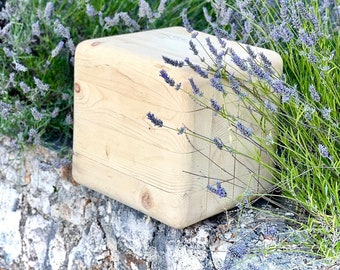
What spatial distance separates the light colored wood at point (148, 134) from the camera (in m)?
2.07

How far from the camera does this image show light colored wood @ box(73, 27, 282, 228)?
207 centimetres

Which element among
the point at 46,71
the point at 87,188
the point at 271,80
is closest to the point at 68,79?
the point at 46,71

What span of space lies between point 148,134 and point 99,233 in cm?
58

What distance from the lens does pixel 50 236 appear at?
2738 millimetres

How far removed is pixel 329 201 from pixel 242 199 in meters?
0.32

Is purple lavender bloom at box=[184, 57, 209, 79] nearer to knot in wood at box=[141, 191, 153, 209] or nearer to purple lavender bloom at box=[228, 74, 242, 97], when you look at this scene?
purple lavender bloom at box=[228, 74, 242, 97]

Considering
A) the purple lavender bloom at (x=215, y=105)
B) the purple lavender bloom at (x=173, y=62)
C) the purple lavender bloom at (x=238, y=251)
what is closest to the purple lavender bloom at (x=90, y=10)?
the purple lavender bloom at (x=173, y=62)

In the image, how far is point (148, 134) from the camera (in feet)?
7.02

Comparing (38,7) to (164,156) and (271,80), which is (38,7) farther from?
(271,80)

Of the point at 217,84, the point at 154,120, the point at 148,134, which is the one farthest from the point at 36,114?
the point at 217,84

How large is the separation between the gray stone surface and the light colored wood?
0.34 feet

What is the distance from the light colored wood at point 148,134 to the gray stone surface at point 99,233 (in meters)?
0.10

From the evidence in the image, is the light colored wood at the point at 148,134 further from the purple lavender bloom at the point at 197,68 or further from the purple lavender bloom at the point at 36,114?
the purple lavender bloom at the point at 36,114

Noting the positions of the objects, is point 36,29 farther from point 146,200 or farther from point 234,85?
point 234,85
